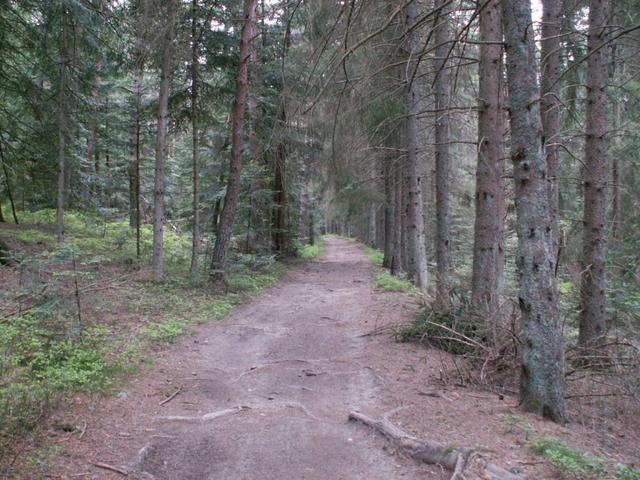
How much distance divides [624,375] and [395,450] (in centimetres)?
361

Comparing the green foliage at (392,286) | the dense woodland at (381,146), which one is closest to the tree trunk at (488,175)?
the dense woodland at (381,146)

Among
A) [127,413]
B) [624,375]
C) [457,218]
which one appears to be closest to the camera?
[127,413]

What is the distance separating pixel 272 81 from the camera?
17.3m

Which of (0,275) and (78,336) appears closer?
(78,336)

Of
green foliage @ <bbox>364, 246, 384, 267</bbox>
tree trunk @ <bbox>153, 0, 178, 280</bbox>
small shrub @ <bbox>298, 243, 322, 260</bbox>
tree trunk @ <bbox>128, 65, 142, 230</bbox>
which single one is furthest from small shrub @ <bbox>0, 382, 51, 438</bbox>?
green foliage @ <bbox>364, 246, 384, 267</bbox>

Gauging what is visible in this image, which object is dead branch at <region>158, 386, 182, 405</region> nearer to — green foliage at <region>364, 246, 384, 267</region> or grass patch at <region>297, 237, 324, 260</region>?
grass patch at <region>297, 237, 324, 260</region>

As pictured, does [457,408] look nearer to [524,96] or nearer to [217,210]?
[524,96]

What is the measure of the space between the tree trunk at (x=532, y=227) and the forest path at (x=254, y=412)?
5.02 feet

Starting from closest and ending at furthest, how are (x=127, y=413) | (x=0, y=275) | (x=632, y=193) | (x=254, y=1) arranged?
1. (x=127, y=413)
2. (x=0, y=275)
3. (x=254, y=1)
4. (x=632, y=193)

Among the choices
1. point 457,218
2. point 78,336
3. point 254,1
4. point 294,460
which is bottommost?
point 294,460

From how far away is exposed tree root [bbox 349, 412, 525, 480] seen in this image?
132 inches

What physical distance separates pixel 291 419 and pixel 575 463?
2648mm

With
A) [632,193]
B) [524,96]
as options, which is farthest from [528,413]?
[632,193]

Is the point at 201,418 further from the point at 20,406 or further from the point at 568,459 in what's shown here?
the point at 568,459
